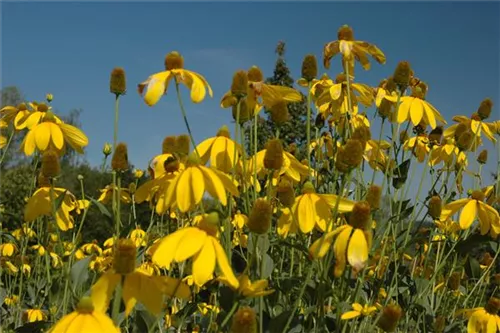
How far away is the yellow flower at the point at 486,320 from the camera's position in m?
2.57

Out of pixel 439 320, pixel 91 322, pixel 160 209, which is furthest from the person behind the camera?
pixel 439 320

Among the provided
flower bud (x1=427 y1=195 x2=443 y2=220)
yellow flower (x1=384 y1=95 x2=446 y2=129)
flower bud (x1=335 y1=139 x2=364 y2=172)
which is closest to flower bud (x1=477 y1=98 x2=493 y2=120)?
yellow flower (x1=384 y1=95 x2=446 y2=129)

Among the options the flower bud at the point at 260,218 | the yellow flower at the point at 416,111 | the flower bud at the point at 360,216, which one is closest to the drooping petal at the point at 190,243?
the flower bud at the point at 260,218

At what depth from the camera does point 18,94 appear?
3769 cm

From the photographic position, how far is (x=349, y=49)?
8.20 ft

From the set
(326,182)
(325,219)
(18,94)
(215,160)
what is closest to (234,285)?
(325,219)

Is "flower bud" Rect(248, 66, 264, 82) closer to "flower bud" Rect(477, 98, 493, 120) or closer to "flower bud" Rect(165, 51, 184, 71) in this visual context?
"flower bud" Rect(165, 51, 184, 71)

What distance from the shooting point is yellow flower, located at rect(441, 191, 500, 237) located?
254cm

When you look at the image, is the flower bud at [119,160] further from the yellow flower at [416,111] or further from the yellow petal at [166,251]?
the yellow flower at [416,111]

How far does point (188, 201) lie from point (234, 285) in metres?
0.30

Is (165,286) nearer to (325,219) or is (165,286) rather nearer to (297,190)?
(325,219)

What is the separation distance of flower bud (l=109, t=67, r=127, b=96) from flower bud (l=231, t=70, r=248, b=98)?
1.65ft

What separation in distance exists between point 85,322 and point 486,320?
1939 mm

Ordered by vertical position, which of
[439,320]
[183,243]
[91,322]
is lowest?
[439,320]
